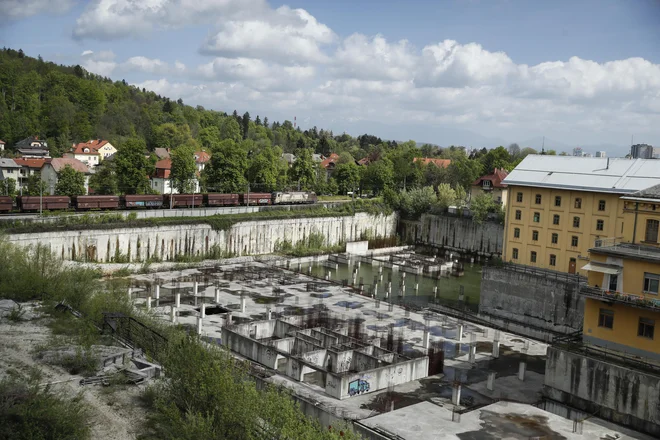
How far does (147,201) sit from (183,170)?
16805mm

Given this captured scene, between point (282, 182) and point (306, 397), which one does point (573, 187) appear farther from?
point (282, 182)

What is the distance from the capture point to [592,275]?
29969mm

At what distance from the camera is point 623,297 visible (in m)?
27.9

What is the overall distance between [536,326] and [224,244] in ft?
103

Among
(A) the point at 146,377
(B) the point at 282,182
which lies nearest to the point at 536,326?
(A) the point at 146,377

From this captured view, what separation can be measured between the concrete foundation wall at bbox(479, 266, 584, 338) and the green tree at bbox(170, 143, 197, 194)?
45414 millimetres

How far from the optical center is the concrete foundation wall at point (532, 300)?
4006cm

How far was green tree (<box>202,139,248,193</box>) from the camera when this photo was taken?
7862cm

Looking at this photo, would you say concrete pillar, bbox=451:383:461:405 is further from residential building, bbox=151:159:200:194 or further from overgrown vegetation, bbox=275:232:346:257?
residential building, bbox=151:159:200:194

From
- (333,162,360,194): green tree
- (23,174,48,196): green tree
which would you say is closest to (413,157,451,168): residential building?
(333,162,360,194): green tree

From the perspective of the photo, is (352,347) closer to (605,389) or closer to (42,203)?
(605,389)

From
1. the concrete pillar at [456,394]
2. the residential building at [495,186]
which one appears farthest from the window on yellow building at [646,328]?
the residential building at [495,186]

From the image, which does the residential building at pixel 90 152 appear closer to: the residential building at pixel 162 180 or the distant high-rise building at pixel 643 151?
the residential building at pixel 162 180

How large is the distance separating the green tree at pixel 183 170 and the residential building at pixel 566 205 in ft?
147
